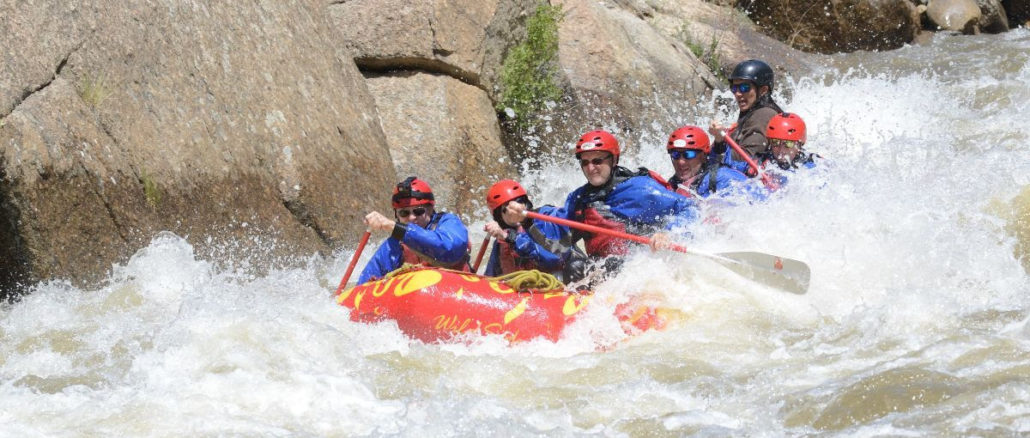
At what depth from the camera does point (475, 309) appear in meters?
5.81

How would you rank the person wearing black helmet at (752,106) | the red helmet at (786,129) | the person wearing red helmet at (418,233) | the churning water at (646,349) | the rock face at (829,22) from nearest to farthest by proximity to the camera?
the churning water at (646,349) → the person wearing red helmet at (418,233) → the red helmet at (786,129) → the person wearing black helmet at (752,106) → the rock face at (829,22)

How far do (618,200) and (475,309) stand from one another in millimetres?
1222

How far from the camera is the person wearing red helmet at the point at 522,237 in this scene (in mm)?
6488

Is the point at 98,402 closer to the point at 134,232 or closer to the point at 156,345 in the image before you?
the point at 156,345

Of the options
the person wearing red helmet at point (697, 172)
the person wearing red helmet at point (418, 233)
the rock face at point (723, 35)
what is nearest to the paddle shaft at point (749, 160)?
the person wearing red helmet at point (697, 172)

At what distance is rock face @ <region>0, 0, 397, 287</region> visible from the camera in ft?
19.6

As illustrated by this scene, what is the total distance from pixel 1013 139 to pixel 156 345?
26.5 ft

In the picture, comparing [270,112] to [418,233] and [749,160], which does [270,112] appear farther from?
[749,160]

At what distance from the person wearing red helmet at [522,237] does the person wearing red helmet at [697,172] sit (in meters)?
0.96

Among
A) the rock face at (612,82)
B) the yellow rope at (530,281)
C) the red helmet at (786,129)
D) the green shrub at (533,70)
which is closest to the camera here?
the yellow rope at (530,281)

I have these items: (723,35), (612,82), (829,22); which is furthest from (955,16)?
(612,82)

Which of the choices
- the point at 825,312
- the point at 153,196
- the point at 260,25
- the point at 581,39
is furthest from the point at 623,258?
the point at 581,39

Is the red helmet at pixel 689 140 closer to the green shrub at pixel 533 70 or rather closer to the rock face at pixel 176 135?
the rock face at pixel 176 135

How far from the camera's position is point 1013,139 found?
10305 mm
